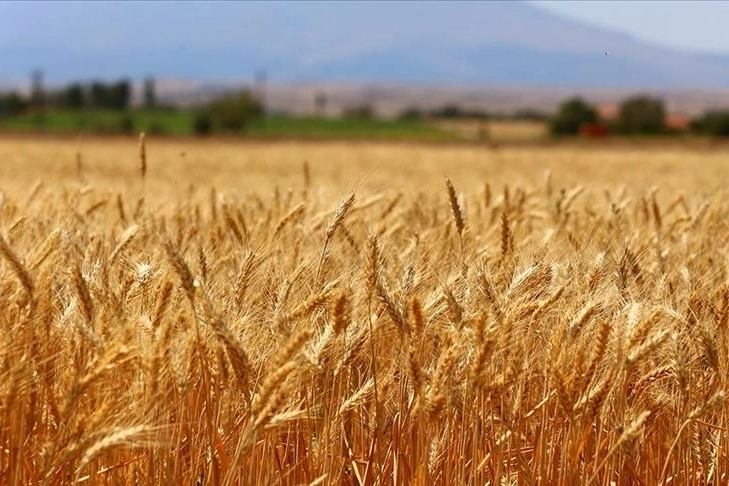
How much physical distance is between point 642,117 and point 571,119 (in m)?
12.4

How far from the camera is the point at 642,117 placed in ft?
230

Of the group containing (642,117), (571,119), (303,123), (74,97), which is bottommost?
(303,123)

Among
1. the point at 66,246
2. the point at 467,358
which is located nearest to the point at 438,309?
the point at 467,358

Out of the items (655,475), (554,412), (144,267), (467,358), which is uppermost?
(144,267)

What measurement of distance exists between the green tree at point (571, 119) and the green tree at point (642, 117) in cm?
192

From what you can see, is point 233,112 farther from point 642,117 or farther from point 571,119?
point 642,117

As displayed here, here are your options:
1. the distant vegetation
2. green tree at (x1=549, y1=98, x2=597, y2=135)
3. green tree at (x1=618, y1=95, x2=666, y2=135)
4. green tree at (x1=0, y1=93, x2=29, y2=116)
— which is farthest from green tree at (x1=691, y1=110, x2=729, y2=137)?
green tree at (x1=0, y1=93, x2=29, y2=116)

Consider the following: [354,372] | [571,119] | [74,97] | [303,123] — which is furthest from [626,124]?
[354,372]

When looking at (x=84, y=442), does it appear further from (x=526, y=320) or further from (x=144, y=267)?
(x=526, y=320)

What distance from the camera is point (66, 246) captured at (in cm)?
242

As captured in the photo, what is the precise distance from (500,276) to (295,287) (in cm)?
49

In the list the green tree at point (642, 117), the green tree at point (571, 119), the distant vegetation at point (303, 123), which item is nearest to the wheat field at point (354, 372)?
the distant vegetation at point (303, 123)

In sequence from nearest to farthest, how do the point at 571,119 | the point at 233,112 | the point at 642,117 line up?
the point at 571,119
the point at 642,117
the point at 233,112

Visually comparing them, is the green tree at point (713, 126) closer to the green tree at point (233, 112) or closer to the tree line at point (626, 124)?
the tree line at point (626, 124)
